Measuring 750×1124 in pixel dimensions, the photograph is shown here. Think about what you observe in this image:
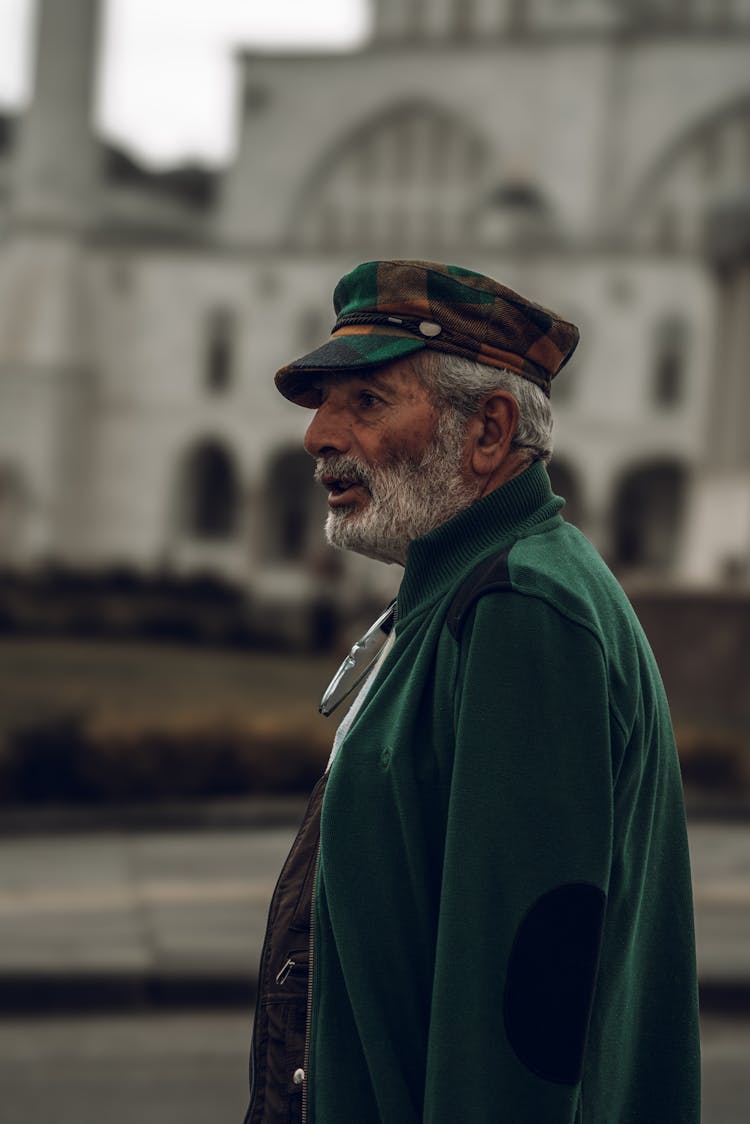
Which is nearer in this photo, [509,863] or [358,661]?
[509,863]

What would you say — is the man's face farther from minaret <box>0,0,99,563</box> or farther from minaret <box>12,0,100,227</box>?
minaret <box>12,0,100,227</box>

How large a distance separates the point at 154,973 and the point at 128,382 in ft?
134

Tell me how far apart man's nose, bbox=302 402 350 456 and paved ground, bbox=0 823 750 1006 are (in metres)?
4.47

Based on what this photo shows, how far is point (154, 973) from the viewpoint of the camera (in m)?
6.33

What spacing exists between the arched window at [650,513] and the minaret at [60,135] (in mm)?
16088

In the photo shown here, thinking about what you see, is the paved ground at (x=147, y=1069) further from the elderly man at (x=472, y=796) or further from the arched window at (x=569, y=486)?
the arched window at (x=569, y=486)

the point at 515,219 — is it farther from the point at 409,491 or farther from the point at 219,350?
the point at 409,491

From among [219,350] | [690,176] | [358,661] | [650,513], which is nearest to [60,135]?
[219,350]

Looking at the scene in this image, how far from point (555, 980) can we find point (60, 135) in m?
46.7

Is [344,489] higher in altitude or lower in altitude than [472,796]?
higher

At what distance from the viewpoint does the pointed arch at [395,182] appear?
48.2 metres

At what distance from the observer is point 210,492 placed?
47.9 metres

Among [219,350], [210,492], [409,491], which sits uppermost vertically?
[219,350]

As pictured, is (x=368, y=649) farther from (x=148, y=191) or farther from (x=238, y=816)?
(x=148, y=191)
